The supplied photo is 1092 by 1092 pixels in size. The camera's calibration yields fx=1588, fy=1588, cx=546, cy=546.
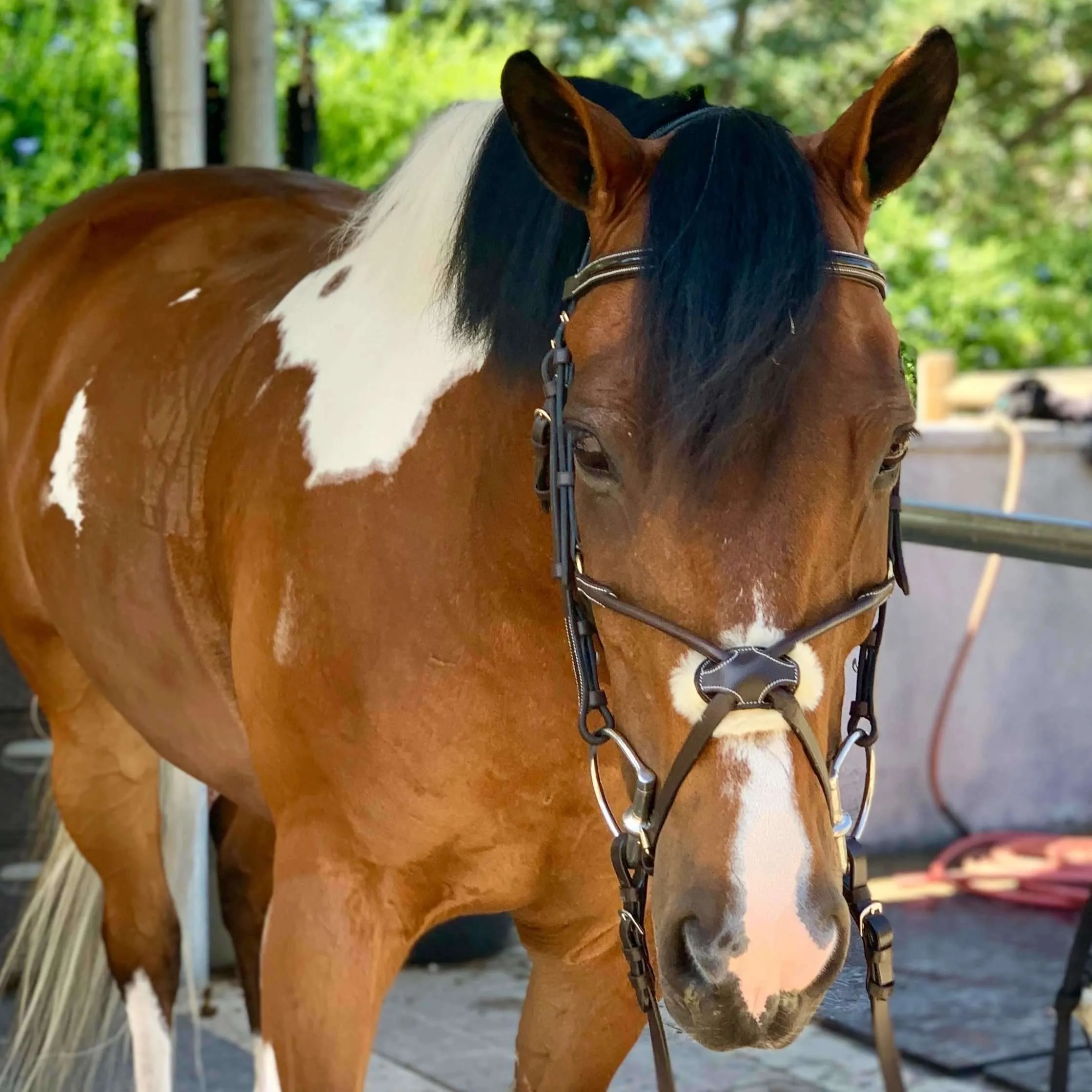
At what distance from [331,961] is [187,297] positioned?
1206mm

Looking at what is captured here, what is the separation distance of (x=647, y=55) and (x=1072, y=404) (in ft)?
27.6

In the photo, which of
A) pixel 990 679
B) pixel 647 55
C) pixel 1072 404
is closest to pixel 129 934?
pixel 990 679

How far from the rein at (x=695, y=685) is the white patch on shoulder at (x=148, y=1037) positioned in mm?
1417

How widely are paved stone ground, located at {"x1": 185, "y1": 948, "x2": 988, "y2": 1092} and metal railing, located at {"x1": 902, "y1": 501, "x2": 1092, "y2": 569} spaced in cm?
119

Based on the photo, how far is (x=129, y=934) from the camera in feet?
9.59

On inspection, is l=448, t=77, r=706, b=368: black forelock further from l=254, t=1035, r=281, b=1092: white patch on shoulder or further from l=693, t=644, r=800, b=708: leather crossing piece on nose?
l=254, t=1035, r=281, b=1092: white patch on shoulder

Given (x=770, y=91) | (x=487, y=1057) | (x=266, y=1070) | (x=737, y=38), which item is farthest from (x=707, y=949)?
(x=737, y=38)

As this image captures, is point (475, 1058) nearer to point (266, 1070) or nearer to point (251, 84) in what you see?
point (266, 1070)

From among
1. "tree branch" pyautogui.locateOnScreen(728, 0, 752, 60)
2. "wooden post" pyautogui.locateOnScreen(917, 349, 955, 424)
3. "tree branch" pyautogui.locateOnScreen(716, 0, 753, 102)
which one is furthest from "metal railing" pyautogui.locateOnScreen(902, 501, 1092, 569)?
"tree branch" pyautogui.locateOnScreen(728, 0, 752, 60)

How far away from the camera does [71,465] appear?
2.58 meters

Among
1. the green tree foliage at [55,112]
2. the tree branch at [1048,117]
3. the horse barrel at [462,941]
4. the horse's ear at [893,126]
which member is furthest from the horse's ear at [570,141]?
the tree branch at [1048,117]

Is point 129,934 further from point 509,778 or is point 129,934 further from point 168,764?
point 509,778

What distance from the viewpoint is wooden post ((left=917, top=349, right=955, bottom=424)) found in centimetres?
672

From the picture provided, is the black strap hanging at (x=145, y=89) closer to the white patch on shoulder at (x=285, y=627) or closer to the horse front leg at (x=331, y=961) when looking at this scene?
the white patch on shoulder at (x=285, y=627)
